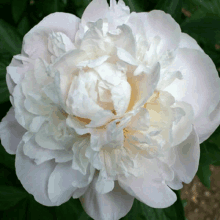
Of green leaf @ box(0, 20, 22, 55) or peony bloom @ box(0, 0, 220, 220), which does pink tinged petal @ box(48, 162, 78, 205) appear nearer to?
peony bloom @ box(0, 0, 220, 220)

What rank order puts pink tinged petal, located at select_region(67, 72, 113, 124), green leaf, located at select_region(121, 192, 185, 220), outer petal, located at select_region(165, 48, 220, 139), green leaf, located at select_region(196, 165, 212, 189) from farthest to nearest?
green leaf, located at select_region(196, 165, 212, 189)
green leaf, located at select_region(121, 192, 185, 220)
outer petal, located at select_region(165, 48, 220, 139)
pink tinged petal, located at select_region(67, 72, 113, 124)

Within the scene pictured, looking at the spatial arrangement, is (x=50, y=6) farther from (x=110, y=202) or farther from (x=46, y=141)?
(x=110, y=202)

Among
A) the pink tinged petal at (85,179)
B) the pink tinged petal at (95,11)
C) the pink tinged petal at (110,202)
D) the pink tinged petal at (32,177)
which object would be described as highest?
the pink tinged petal at (95,11)

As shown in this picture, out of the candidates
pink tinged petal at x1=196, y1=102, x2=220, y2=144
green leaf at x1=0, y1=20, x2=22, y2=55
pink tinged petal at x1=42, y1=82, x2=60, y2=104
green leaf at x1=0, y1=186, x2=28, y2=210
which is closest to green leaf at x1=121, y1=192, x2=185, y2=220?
pink tinged petal at x1=196, y1=102, x2=220, y2=144

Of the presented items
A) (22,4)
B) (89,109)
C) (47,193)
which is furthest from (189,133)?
(22,4)

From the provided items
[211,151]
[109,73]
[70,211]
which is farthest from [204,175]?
[109,73]

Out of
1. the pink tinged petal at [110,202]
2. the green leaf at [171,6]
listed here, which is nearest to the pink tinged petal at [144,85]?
the pink tinged petal at [110,202]

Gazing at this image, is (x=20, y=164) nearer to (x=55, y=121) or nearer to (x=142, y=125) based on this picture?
(x=55, y=121)

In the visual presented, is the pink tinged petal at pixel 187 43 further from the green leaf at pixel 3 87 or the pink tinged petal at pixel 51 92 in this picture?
the green leaf at pixel 3 87
